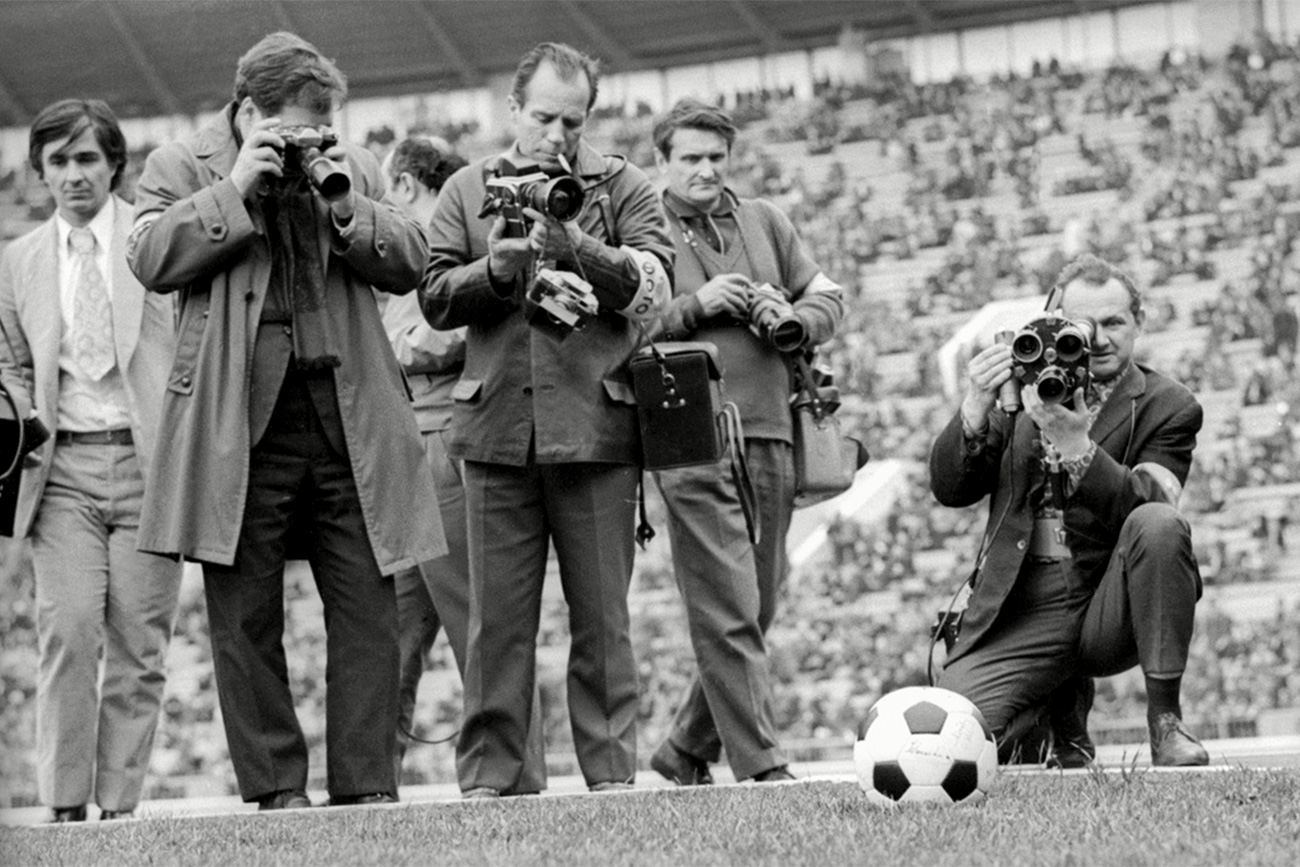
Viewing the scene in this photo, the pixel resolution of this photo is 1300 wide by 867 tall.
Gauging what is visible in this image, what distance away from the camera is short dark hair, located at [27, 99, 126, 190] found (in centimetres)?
602

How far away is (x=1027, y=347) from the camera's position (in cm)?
540

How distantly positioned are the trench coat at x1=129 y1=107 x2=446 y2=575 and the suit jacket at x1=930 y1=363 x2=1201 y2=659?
140cm

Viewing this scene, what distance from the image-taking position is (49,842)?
14.4 ft

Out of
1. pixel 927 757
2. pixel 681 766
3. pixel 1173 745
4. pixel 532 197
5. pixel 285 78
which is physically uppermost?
pixel 285 78

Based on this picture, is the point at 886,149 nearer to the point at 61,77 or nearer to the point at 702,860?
the point at 61,77

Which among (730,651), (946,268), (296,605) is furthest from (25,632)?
(730,651)

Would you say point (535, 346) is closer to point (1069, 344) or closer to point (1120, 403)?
point (1069, 344)

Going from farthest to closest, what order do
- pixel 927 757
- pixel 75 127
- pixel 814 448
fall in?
1. pixel 814 448
2. pixel 75 127
3. pixel 927 757

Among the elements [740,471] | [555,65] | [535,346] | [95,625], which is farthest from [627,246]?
[95,625]

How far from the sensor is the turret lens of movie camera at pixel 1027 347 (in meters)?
5.38

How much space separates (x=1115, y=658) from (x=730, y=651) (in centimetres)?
100

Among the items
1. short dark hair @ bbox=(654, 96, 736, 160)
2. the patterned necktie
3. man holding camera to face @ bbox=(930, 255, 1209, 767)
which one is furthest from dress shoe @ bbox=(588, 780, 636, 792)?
short dark hair @ bbox=(654, 96, 736, 160)

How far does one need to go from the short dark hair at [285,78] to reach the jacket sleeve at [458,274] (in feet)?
1.70

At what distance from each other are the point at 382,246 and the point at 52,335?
1.20 m
